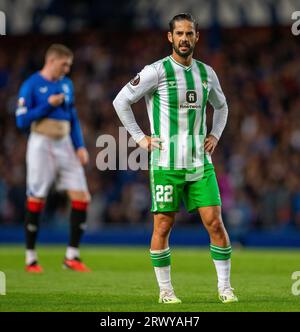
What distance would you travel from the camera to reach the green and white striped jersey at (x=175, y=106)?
7.37 metres

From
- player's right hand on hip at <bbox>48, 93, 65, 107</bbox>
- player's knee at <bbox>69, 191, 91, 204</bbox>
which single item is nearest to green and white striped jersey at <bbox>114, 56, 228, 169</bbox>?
player's right hand on hip at <bbox>48, 93, 65, 107</bbox>

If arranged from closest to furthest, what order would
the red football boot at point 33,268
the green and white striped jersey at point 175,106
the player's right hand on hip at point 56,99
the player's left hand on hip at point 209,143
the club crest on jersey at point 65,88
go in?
the green and white striped jersey at point 175,106 < the player's left hand on hip at point 209,143 < the player's right hand on hip at point 56,99 < the red football boot at point 33,268 < the club crest on jersey at point 65,88

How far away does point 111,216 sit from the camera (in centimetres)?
1775

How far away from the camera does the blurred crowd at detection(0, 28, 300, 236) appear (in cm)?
1708

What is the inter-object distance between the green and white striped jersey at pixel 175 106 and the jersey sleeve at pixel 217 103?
0.12m

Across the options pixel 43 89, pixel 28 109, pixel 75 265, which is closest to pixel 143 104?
pixel 43 89

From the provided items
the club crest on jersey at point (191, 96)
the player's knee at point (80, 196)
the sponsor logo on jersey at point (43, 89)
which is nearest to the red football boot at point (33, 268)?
the player's knee at point (80, 196)

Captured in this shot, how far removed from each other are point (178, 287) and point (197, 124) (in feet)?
6.25

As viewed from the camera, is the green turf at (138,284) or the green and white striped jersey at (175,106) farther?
the green and white striped jersey at (175,106)

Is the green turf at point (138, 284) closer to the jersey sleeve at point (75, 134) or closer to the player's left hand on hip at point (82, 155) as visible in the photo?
the player's left hand on hip at point (82, 155)

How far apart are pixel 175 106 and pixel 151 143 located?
344mm

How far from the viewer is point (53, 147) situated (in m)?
11.0

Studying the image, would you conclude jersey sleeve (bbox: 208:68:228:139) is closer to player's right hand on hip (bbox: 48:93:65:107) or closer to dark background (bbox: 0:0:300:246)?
player's right hand on hip (bbox: 48:93:65:107)

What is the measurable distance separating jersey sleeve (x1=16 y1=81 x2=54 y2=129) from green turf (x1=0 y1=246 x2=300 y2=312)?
1691 mm
